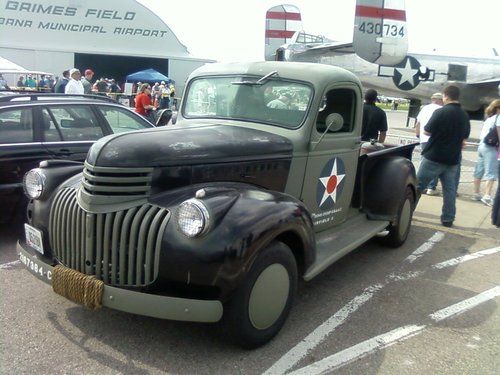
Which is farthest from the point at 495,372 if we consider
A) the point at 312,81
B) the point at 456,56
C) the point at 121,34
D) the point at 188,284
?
the point at 121,34

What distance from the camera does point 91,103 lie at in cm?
622

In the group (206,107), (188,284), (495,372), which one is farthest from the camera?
(206,107)

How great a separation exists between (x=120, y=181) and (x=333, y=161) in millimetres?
2125

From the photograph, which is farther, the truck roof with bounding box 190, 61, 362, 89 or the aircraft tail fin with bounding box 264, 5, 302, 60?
the aircraft tail fin with bounding box 264, 5, 302, 60

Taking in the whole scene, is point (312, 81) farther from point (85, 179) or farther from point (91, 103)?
point (91, 103)

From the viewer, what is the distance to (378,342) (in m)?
3.46

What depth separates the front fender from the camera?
2840 millimetres

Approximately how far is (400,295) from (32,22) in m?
36.0

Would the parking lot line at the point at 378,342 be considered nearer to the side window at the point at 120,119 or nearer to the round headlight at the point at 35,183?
the round headlight at the point at 35,183

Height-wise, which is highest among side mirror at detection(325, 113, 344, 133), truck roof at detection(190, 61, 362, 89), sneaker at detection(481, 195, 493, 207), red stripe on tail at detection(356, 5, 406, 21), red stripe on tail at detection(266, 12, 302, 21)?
red stripe on tail at detection(266, 12, 302, 21)

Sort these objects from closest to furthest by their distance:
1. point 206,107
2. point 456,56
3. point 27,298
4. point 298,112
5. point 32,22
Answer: point 27,298 → point 298,112 → point 206,107 → point 456,56 → point 32,22

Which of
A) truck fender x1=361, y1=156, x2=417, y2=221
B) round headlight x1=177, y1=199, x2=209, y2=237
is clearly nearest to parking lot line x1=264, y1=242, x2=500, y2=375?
truck fender x1=361, y1=156, x2=417, y2=221

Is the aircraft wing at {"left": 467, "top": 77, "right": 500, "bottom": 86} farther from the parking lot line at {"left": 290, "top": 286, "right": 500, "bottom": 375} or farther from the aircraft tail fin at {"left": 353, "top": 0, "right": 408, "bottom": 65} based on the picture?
the parking lot line at {"left": 290, "top": 286, "right": 500, "bottom": 375}

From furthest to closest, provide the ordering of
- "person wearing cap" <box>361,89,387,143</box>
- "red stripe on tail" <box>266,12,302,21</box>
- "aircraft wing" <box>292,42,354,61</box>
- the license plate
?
"red stripe on tail" <box>266,12,302,21</box>, "aircraft wing" <box>292,42,354,61</box>, "person wearing cap" <box>361,89,387,143</box>, the license plate
